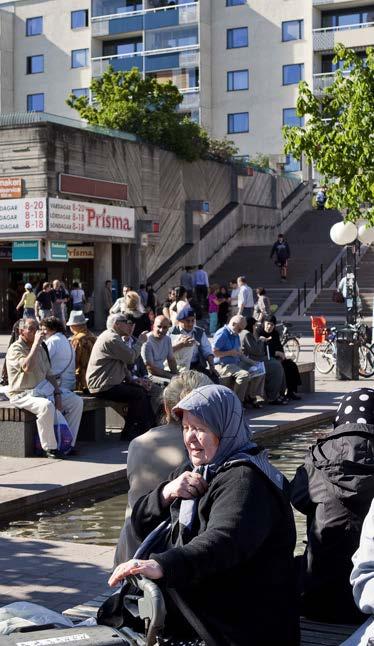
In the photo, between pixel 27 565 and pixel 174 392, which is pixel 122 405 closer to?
pixel 27 565

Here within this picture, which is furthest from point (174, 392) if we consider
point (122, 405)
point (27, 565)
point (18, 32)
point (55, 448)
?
point (18, 32)

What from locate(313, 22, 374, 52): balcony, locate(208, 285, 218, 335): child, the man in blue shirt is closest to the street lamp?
the man in blue shirt

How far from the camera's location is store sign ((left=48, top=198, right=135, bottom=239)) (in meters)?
33.7

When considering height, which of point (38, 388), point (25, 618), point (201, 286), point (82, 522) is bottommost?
point (82, 522)

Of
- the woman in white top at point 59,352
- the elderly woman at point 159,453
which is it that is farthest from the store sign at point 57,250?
the elderly woman at point 159,453

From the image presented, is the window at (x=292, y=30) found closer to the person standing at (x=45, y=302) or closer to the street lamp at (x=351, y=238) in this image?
the person standing at (x=45, y=302)

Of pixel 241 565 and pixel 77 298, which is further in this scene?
pixel 77 298

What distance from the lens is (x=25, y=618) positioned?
4117 millimetres

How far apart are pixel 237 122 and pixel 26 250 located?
3235 centimetres

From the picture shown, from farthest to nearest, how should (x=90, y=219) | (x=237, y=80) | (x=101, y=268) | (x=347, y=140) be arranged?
(x=237, y=80) < (x=101, y=268) < (x=90, y=219) < (x=347, y=140)

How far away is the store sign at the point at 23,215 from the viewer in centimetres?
3328

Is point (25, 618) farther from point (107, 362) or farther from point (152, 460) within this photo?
point (107, 362)

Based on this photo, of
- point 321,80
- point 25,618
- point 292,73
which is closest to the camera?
point 25,618

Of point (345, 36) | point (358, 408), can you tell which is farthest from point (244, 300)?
point (345, 36)
